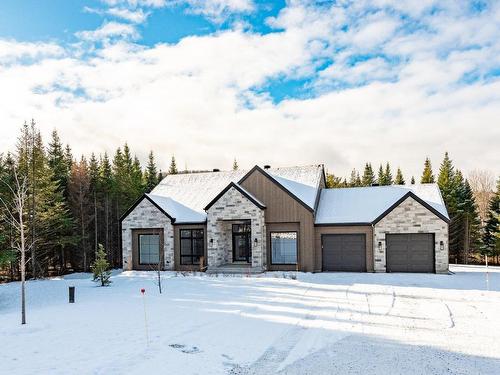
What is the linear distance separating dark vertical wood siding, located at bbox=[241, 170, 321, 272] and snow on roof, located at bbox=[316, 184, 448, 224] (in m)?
0.91

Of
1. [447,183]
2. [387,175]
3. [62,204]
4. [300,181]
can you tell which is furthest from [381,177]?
[62,204]

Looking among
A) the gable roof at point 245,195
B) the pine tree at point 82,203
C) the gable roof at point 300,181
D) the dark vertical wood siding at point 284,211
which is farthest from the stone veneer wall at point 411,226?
the pine tree at point 82,203

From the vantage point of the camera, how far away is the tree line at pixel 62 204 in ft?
88.9

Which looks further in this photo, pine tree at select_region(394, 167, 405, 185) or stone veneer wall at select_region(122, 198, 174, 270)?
pine tree at select_region(394, 167, 405, 185)

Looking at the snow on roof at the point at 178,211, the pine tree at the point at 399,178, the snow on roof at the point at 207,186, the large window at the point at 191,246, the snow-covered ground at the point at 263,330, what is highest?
the pine tree at the point at 399,178

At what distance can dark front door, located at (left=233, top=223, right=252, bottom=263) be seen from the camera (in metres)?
24.5

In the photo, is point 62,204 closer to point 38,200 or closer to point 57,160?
point 38,200

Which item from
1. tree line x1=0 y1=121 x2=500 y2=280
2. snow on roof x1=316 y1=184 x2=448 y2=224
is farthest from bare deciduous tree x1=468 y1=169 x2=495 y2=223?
snow on roof x1=316 y1=184 x2=448 y2=224

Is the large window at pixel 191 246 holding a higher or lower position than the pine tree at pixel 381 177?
lower

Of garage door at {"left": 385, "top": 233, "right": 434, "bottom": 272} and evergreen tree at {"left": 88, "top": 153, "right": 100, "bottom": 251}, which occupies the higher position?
evergreen tree at {"left": 88, "top": 153, "right": 100, "bottom": 251}

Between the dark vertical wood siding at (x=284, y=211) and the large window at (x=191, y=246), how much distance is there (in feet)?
14.1

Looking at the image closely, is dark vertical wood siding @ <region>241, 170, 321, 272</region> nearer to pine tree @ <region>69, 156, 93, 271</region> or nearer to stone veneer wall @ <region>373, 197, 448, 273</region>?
stone veneer wall @ <region>373, 197, 448, 273</region>

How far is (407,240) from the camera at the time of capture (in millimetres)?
21266

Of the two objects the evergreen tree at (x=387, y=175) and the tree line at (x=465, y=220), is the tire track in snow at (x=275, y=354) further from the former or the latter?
the evergreen tree at (x=387, y=175)
